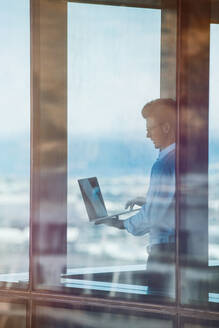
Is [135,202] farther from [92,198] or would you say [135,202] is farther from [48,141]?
[48,141]

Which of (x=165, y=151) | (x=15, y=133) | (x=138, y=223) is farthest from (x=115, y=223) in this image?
(x=15, y=133)

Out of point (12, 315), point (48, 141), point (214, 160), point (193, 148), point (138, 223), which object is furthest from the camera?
point (12, 315)

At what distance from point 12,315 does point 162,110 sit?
6.40 ft

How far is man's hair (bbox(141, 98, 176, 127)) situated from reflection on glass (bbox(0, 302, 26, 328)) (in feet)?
5.77

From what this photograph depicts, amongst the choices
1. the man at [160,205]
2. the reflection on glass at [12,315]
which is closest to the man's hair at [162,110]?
the man at [160,205]

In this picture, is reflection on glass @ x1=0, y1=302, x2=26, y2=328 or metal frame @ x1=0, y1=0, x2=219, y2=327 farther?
reflection on glass @ x1=0, y1=302, x2=26, y2=328

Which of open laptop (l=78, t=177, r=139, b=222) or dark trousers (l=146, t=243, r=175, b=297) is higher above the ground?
open laptop (l=78, t=177, r=139, b=222)

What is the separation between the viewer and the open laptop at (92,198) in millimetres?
4625

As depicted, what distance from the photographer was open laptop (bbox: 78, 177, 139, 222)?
4625mm

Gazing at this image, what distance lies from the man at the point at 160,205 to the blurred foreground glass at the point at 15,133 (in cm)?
87

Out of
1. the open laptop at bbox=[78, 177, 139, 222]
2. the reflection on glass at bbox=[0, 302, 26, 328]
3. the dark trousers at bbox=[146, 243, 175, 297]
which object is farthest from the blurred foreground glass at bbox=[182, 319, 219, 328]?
the reflection on glass at bbox=[0, 302, 26, 328]

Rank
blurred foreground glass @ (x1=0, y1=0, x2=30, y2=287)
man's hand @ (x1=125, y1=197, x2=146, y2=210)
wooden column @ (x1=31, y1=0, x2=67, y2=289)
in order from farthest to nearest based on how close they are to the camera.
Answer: blurred foreground glass @ (x1=0, y1=0, x2=30, y2=287), wooden column @ (x1=31, y1=0, x2=67, y2=289), man's hand @ (x1=125, y1=197, x2=146, y2=210)

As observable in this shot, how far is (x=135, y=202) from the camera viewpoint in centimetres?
454

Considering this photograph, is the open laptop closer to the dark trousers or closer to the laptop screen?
the laptop screen
